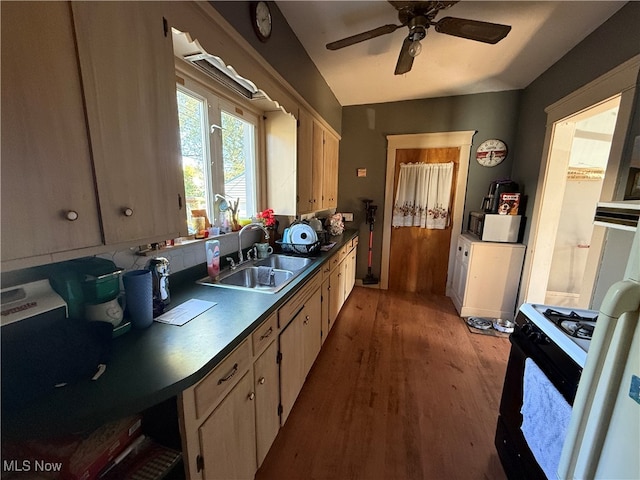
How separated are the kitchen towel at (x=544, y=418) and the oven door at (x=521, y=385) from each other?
3cm

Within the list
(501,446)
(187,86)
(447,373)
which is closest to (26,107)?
(187,86)

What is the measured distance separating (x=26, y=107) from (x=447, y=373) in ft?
8.89

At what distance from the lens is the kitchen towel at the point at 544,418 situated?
2.91 ft

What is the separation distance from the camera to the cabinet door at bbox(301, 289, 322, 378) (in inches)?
69.6

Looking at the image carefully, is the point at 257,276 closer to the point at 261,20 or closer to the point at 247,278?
the point at 247,278

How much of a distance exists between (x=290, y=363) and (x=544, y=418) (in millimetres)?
1187

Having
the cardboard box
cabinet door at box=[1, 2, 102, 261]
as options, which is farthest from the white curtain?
the cardboard box

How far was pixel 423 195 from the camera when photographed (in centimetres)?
350

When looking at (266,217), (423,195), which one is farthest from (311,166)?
(423,195)

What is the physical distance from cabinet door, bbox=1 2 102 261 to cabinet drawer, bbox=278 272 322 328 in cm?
90

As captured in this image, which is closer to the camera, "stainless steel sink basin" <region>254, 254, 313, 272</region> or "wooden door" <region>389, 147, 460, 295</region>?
"stainless steel sink basin" <region>254, 254, 313, 272</region>

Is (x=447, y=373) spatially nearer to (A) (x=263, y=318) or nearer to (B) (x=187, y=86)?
(A) (x=263, y=318)

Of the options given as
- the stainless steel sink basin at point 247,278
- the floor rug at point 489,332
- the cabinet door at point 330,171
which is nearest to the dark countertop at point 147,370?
the stainless steel sink basin at point 247,278

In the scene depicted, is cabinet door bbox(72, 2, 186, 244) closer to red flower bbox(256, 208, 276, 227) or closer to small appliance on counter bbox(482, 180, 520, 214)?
red flower bbox(256, 208, 276, 227)
